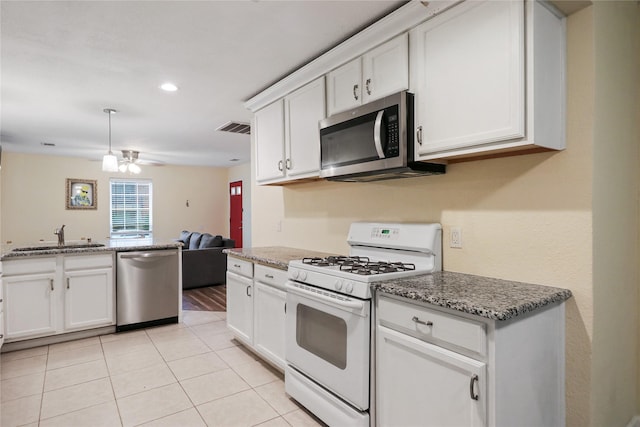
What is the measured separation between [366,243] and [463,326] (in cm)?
114

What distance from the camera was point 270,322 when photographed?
2605 millimetres

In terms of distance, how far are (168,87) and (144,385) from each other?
2.38 meters

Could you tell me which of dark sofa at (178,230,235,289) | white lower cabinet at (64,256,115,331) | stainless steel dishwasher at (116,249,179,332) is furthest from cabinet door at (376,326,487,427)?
dark sofa at (178,230,235,289)

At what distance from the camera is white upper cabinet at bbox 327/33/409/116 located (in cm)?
197

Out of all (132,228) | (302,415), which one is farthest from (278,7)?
(132,228)

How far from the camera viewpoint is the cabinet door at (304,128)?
2600 mm

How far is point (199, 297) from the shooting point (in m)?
5.02

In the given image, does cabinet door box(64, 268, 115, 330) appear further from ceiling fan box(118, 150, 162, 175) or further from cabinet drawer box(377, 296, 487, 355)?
cabinet drawer box(377, 296, 487, 355)

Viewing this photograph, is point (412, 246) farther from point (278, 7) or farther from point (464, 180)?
point (278, 7)

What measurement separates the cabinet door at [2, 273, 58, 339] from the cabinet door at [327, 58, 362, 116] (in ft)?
9.71

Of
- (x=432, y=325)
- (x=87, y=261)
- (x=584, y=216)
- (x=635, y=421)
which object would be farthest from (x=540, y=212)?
(x=87, y=261)

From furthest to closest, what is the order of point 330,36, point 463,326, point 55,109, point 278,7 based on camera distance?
point 55,109
point 330,36
point 278,7
point 463,326

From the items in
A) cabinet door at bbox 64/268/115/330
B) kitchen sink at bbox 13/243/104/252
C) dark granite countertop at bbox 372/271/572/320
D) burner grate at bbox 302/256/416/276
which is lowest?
cabinet door at bbox 64/268/115/330

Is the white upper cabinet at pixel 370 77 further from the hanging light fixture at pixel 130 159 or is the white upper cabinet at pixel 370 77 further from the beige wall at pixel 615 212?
the hanging light fixture at pixel 130 159
